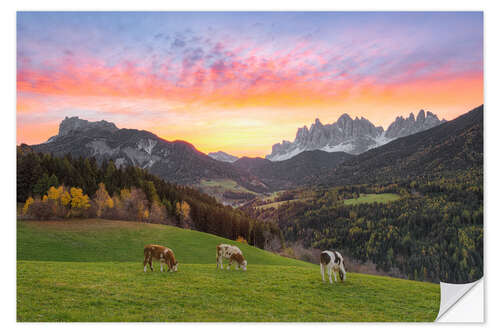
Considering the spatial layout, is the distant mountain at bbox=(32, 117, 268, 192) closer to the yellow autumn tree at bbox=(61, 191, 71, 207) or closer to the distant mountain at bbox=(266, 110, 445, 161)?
the yellow autumn tree at bbox=(61, 191, 71, 207)

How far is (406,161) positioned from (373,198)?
54.2 feet

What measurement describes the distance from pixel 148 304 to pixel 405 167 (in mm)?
56894

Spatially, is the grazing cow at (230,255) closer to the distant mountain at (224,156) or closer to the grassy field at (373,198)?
the distant mountain at (224,156)

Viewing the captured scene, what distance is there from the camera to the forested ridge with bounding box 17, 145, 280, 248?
16.1m

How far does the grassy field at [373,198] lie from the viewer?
1610 inches

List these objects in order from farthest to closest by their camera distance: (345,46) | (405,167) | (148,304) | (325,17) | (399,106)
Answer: (405,167) → (399,106) → (345,46) → (325,17) → (148,304)

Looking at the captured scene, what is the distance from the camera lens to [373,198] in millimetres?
45250

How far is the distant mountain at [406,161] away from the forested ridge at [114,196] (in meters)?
17.7

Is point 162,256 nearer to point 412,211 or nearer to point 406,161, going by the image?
point 412,211

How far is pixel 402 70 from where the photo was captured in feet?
55.2

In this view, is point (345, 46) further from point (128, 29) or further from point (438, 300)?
point (438, 300)

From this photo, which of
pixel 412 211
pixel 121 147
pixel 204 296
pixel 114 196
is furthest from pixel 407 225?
pixel 121 147

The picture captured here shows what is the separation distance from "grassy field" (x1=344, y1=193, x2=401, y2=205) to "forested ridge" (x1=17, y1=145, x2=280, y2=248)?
64.9ft
